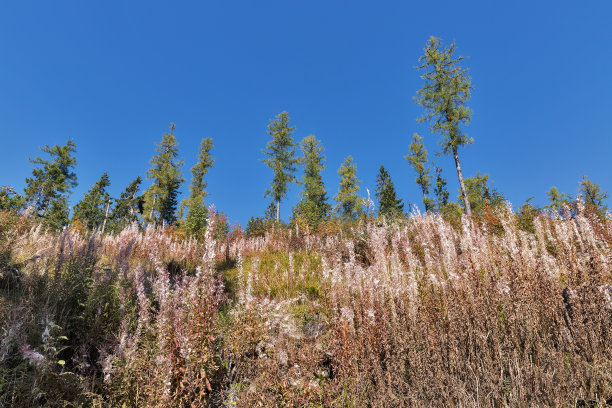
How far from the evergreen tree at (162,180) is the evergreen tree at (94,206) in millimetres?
19427

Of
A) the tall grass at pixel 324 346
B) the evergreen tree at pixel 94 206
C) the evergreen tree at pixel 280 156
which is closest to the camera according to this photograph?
the tall grass at pixel 324 346

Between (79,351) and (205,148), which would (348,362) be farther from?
(205,148)

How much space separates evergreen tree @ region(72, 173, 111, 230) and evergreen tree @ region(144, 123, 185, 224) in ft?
63.7

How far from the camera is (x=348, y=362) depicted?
2777 millimetres

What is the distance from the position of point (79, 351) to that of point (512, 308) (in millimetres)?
4573

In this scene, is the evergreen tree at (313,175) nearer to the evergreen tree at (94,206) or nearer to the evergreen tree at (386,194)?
the evergreen tree at (386,194)

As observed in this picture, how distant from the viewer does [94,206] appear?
143 ft

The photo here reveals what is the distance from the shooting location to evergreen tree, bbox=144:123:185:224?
99.0 feet

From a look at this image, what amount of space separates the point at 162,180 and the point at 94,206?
23109 mm

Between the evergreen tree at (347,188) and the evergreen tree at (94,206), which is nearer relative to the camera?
the evergreen tree at (347,188)

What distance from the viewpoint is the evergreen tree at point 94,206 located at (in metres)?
42.8

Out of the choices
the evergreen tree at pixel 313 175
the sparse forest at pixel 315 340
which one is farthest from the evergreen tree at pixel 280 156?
the sparse forest at pixel 315 340

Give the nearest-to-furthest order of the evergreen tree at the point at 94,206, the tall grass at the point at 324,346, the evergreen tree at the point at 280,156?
the tall grass at the point at 324,346 < the evergreen tree at the point at 280,156 < the evergreen tree at the point at 94,206

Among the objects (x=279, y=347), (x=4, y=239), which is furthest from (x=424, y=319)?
(x=4, y=239)
